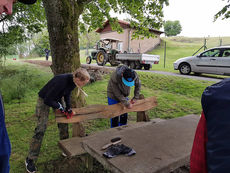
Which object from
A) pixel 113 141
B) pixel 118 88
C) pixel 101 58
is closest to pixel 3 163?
pixel 113 141

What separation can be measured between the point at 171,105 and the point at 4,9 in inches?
236

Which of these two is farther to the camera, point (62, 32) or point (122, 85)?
point (62, 32)

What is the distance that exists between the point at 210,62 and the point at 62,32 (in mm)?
8941

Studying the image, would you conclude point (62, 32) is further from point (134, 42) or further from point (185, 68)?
point (134, 42)

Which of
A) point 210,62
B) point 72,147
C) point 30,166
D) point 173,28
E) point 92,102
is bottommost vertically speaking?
point 30,166

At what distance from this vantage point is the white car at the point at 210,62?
31.3 ft

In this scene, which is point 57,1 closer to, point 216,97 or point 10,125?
point 10,125

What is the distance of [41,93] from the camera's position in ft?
9.11

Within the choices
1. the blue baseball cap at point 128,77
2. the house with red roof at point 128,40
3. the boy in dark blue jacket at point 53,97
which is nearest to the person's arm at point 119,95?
the blue baseball cap at point 128,77

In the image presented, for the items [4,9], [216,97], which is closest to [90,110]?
[4,9]

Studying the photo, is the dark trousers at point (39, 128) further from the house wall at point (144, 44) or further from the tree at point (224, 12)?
the house wall at point (144, 44)

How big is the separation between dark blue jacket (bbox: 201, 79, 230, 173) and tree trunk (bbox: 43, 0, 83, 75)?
3846 mm

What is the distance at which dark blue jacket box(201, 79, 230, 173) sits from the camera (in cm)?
73

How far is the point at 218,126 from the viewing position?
2.52 ft
